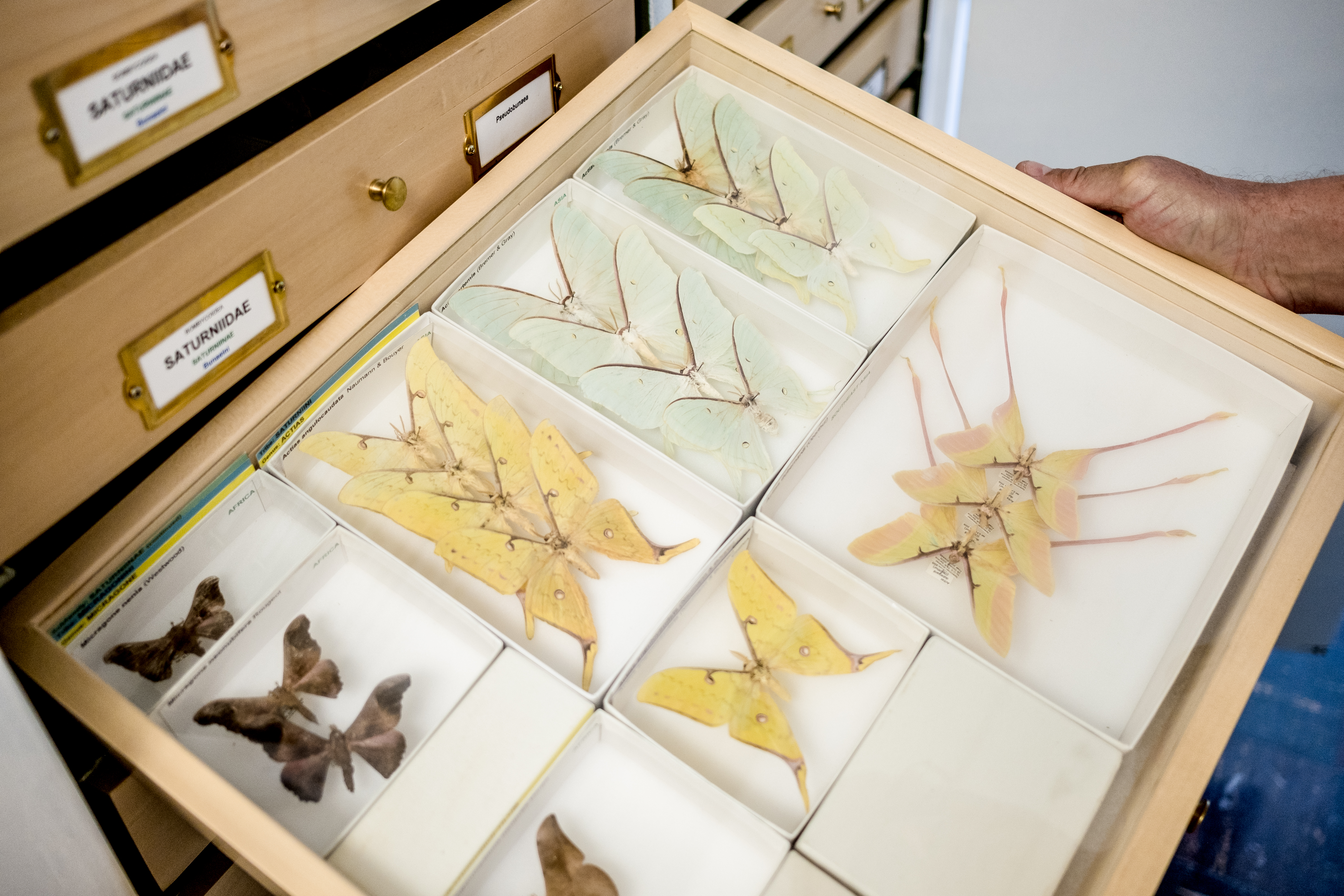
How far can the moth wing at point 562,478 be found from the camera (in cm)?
99

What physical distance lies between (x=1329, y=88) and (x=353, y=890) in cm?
265

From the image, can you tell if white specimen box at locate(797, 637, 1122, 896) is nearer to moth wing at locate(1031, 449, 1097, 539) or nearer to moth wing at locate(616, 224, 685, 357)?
moth wing at locate(1031, 449, 1097, 539)

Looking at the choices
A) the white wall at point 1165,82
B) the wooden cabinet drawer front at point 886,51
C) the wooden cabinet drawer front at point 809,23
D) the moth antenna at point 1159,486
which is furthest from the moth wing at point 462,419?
the white wall at point 1165,82

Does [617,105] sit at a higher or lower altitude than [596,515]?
higher

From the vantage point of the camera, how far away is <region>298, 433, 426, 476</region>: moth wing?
97cm

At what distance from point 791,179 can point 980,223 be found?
0.86ft

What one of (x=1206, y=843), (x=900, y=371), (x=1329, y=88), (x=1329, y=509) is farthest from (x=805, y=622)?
(x=1329, y=88)

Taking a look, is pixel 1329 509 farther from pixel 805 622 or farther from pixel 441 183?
pixel 441 183

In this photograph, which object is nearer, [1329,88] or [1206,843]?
[1206,843]

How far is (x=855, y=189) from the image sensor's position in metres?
1.25

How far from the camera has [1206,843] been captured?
69.4 inches

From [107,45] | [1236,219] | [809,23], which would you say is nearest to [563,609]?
[107,45]

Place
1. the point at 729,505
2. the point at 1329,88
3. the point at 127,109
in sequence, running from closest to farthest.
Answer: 1. the point at 127,109
2. the point at 729,505
3. the point at 1329,88

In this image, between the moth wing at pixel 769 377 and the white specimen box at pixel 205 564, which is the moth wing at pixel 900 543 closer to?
the moth wing at pixel 769 377
